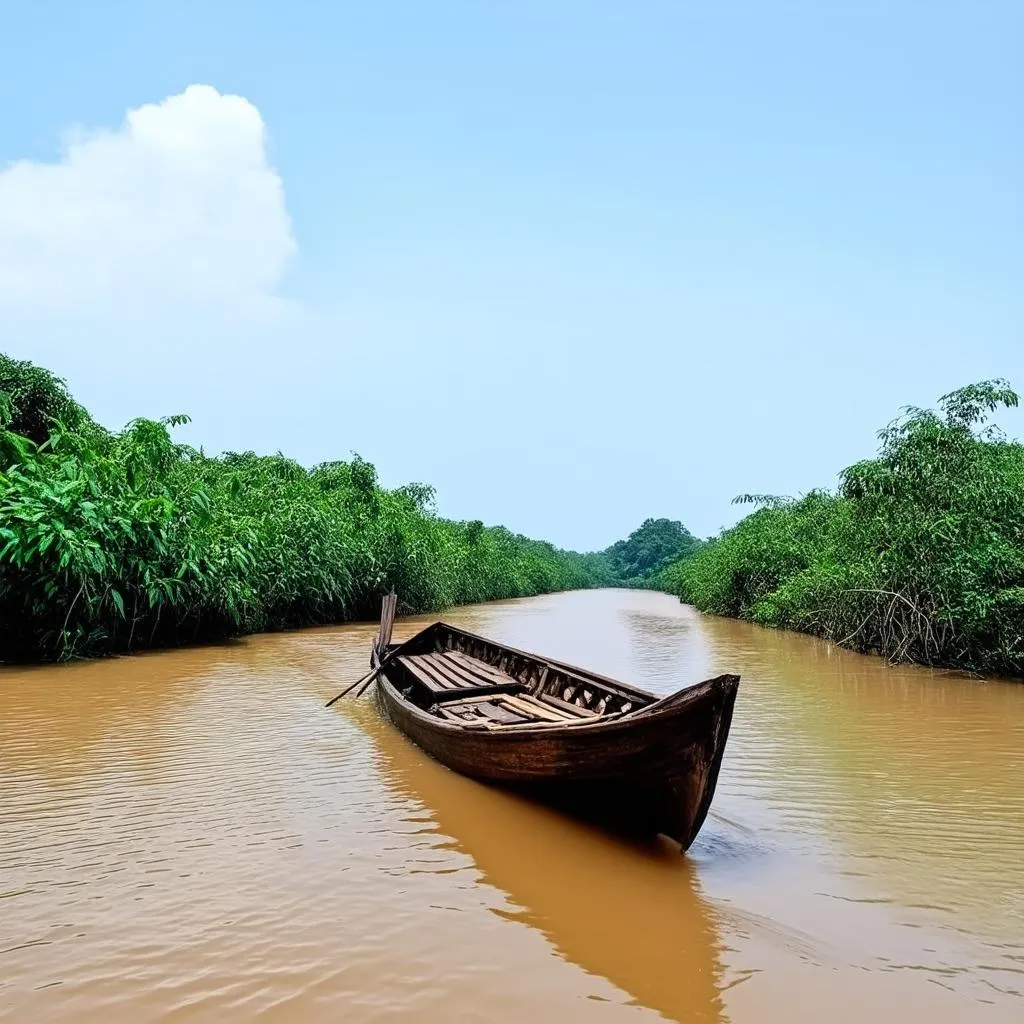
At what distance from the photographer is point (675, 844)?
432 centimetres

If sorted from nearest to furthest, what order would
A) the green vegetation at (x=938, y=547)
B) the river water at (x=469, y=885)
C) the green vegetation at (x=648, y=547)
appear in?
the river water at (x=469, y=885) → the green vegetation at (x=938, y=547) → the green vegetation at (x=648, y=547)

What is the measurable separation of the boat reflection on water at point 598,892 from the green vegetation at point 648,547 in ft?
258

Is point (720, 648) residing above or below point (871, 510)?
below

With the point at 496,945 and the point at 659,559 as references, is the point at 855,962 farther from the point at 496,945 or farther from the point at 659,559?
the point at 659,559

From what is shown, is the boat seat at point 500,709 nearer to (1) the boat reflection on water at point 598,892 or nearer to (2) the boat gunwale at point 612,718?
(2) the boat gunwale at point 612,718

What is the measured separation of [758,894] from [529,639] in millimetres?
13018

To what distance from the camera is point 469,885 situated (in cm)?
383

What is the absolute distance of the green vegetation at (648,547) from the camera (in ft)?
286

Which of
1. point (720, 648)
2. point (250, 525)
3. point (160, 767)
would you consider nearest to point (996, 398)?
point (720, 648)

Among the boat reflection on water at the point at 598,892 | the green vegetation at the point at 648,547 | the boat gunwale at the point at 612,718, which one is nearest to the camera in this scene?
the boat reflection on water at the point at 598,892

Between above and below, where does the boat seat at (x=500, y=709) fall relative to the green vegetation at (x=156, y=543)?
below

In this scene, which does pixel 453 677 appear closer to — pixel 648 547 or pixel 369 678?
pixel 369 678

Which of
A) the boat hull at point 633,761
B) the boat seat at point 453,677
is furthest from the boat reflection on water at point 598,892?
the boat seat at point 453,677

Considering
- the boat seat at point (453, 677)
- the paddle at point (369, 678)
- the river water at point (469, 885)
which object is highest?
the boat seat at point (453, 677)
